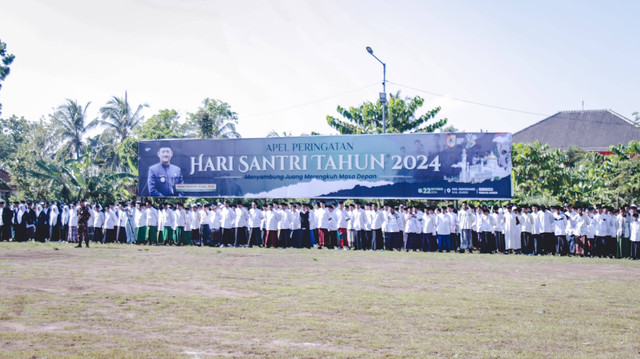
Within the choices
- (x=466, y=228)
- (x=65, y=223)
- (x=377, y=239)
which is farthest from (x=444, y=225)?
(x=65, y=223)

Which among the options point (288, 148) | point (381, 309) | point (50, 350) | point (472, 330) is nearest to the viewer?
point (50, 350)

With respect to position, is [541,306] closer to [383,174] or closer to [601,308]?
[601,308]

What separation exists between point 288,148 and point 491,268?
10171 millimetres

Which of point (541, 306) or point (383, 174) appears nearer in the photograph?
point (541, 306)

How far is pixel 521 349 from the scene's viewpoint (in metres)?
6.36

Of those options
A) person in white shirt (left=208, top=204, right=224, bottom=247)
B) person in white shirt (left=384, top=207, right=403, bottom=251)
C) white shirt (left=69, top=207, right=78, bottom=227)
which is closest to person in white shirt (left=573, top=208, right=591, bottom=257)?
person in white shirt (left=384, top=207, right=403, bottom=251)

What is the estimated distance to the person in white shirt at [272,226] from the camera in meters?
21.0

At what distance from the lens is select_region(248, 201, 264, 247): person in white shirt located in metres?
21.4

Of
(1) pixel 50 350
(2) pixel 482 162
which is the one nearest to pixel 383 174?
(2) pixel 482 162

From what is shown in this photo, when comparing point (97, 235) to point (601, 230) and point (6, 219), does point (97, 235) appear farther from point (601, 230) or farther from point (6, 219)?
point (601, 230)

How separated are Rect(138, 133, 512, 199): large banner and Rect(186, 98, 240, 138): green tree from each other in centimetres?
1520

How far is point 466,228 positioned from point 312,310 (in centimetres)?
1216

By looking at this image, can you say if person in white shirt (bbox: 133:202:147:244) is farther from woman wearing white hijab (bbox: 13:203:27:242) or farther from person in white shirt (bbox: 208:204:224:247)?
woman wearing white hijab (bbox: 13:203:27:242)

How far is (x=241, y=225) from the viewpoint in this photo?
21.5 m
